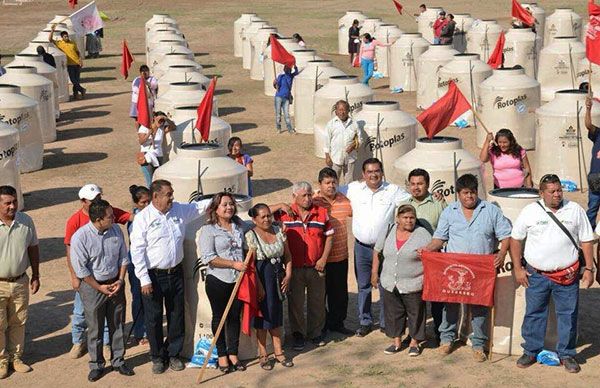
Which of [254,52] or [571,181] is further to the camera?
[254,52]

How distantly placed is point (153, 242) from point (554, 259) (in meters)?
3.58

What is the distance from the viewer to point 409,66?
30.4m

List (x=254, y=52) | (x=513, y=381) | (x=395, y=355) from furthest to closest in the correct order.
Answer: (x=254, y=52), (x=395, y=355), (x=513, y=381)

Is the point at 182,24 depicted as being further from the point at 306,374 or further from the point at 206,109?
the point at 306,374

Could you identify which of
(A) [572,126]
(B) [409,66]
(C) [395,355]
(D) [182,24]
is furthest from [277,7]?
(C) [395,355]

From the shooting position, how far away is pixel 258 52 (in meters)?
34.0

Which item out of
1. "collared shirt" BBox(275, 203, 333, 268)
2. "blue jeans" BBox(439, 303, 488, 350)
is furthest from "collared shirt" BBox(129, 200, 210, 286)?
"blue jeans" BBox(439, 303, 488, 350)

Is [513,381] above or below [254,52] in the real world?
below

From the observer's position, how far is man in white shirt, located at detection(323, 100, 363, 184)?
18.0 metres

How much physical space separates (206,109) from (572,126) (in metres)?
6.21

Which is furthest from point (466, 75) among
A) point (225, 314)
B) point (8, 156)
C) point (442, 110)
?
point (225, 314)

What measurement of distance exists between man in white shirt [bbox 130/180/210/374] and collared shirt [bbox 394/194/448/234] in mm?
2188

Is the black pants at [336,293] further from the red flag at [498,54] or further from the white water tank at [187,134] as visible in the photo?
the red flag at [498,54]

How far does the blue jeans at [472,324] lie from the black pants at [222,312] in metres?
1.95
